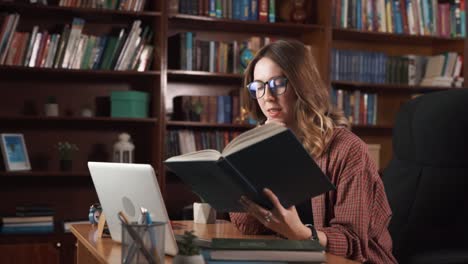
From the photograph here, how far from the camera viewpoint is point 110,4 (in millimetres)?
3953

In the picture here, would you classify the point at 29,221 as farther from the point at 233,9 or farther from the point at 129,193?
the point at 129,193

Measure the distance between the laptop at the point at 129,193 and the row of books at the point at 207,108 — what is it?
7.80ft

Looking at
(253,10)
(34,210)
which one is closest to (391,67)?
(253,10)

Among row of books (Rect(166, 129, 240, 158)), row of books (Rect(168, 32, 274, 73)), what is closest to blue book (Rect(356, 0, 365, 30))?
row of books (Rect(168, 32, 274, 73))

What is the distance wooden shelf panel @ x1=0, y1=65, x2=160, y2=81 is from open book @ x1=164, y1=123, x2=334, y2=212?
7.93ft

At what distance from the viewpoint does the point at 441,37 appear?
4.61 metres

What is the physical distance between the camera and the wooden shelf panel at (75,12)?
3824 mm

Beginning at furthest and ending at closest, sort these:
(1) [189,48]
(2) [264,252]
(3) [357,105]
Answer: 1. (3) [357,105]
2. (1) [189,48]
3. (2) [264,252]

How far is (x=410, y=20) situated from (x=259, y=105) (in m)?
2.70

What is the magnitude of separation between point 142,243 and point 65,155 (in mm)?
2851

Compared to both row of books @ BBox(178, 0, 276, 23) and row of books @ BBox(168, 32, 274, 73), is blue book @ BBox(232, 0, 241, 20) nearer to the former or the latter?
row of books @ BBox(178, 0, 276, 23)

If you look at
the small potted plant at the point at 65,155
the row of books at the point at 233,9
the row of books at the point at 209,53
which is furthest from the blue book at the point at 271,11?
the small potted plant at the point at 65,155

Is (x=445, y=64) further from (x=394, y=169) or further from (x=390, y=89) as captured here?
(x=394, y=169)

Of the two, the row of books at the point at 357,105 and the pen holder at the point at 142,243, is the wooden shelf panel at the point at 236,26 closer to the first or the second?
the row of books at the point at 357,105
